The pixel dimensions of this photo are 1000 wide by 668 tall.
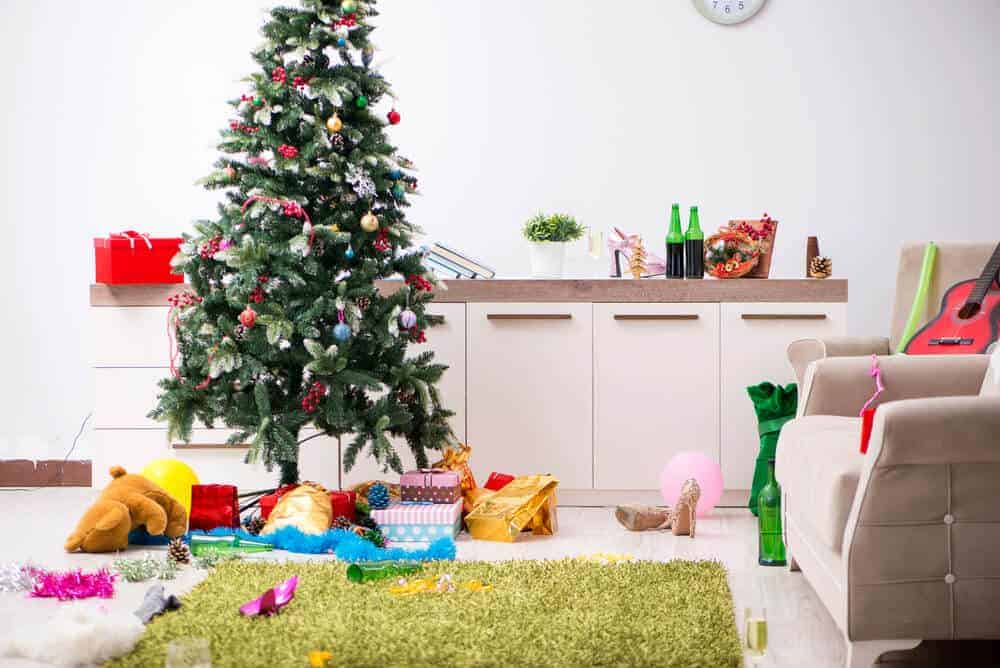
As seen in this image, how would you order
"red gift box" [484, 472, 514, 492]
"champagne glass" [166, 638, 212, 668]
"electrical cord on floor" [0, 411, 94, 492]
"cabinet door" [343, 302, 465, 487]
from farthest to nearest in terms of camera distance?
"electrical cord on floor" [0, 411, 94, 492]
"cabinet door" [343, 302, 465, 487]
"red gift box" [484, 472, 514, 492]
"champagne glass" [166, 638, 212, 668]

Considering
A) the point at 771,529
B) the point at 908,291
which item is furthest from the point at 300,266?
the point at 908,291

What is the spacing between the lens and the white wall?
4.65 meters

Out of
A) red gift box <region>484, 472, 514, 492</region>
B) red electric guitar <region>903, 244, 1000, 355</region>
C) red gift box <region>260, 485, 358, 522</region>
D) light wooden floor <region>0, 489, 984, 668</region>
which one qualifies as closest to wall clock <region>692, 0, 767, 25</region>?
red electric guitar <region>903, 244, 1000, 355</region>

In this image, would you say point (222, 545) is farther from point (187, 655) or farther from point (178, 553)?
point (187, 655)

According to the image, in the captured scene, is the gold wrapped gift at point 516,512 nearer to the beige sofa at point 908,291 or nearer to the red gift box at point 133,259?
the beige sofa at point 908,291

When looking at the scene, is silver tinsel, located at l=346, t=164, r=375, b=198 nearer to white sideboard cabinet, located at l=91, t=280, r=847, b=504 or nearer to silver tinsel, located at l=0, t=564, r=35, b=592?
white sideboard cabinet, located at l=91, t=280, r=847, b=504

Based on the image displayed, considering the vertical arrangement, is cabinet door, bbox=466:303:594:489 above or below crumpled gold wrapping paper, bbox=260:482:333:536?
above

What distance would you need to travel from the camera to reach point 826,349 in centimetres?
360

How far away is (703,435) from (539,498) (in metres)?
0.87

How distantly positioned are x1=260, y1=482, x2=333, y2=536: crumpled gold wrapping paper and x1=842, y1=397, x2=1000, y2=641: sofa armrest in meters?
1.91

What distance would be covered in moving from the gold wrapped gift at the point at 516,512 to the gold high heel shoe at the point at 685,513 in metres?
0.41

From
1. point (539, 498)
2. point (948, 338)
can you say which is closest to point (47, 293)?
point (539, 498)

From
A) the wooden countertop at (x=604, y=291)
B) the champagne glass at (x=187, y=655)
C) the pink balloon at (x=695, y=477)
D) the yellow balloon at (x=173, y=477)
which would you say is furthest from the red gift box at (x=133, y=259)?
the champagne glass at (x=187, y=655)

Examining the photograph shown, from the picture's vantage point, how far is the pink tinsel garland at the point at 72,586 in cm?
281
